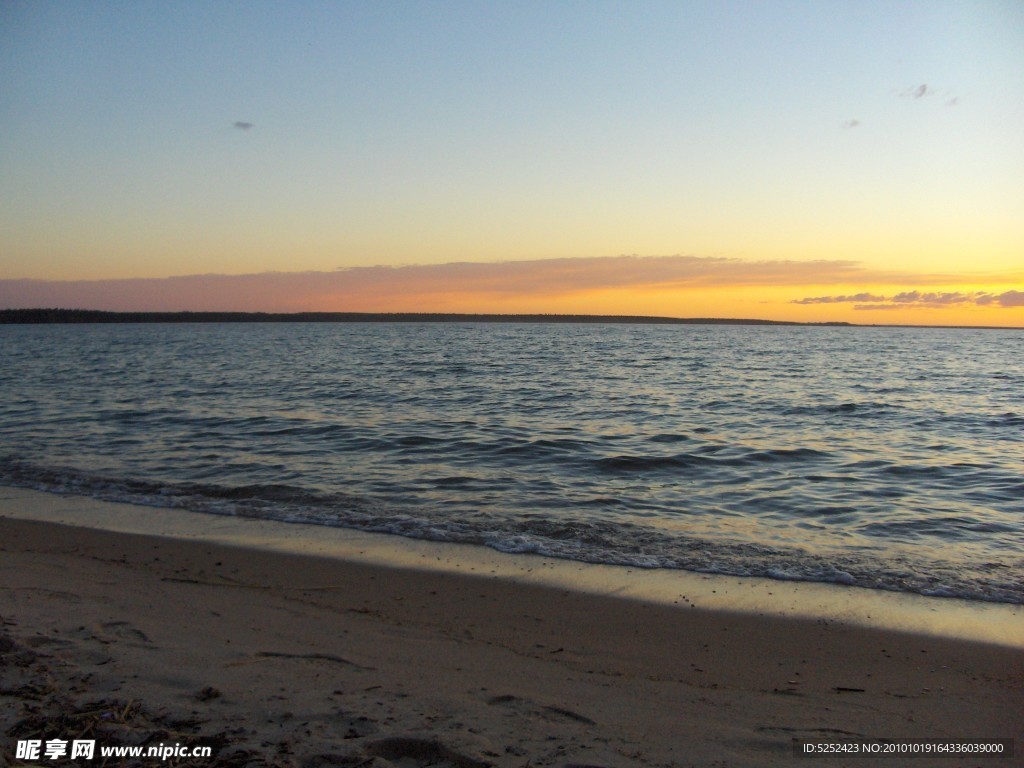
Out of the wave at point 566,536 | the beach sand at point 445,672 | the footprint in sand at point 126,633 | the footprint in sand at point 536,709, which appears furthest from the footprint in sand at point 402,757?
the wave at point 566,536

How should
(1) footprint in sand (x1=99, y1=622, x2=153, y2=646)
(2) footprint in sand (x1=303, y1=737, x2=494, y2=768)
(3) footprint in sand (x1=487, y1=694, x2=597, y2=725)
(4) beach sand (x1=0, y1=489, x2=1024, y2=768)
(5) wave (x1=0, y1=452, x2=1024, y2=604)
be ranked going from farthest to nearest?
(5) wave (x1=0, y1=452, x2=1024, y2=604), (1) footprint in sand (x1=99, y1=622, x2=153, y2=646), (3) footprint in sand (x1=487, y1=694, x2=597, y2=725), (4) beach sand (x1=0, y1=489, x2=1024, y2=768), (2) footprint in sand (x1=303, y1=737, x2=494, y2=768)

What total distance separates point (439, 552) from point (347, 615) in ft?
6.89

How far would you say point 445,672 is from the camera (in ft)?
15.4

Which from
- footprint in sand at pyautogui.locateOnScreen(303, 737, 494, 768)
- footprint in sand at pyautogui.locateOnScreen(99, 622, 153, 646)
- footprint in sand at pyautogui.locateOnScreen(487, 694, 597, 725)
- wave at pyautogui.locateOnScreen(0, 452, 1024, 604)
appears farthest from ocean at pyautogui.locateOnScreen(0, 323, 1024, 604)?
footprint in sand at pyautogui.locateOnScreen(303, 737, 494, 768)

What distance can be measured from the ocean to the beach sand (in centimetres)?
168

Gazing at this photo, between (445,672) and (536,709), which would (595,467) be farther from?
(536,709)

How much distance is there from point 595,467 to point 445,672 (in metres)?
8.16

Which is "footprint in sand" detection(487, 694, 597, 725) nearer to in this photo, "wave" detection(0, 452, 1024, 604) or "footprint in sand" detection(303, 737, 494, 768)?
"footprint in sand" detection(303, 737, 494, 768)

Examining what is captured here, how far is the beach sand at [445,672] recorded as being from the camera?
3.64m

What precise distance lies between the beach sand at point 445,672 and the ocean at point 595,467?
1682 millimetres

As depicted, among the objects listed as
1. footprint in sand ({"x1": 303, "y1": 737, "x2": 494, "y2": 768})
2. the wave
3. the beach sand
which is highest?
footprint in sand ({"x1": 303, "y1": 737, "x2": 494, "y2": 768})

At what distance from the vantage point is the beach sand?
11.9 feet

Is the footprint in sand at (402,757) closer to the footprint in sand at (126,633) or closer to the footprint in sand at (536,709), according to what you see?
the footprint in sand at (536,709)

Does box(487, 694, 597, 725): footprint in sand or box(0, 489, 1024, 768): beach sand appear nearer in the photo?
box(0, 489, 1024, 768): beach sand
